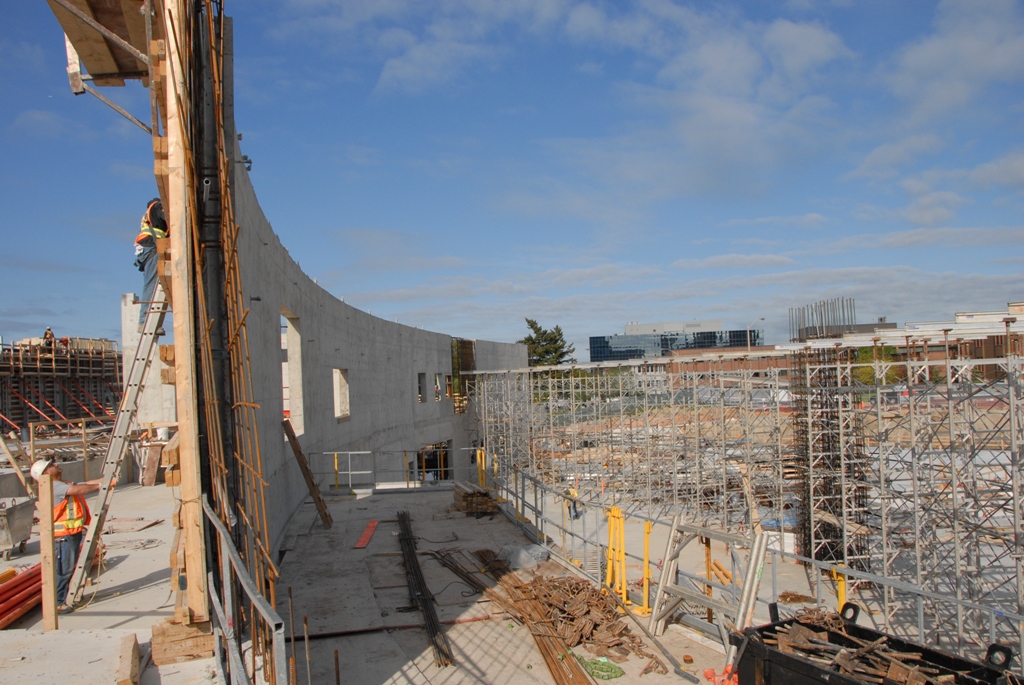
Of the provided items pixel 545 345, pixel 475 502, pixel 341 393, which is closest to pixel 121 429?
pixel 475 502

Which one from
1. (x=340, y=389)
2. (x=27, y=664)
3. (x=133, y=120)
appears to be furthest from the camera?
(x=340, y=389)

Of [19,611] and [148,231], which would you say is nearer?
[19,611]

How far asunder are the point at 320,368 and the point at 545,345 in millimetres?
51278

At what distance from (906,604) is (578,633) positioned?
12.8 meters

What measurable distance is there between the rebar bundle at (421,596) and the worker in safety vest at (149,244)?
174 inches

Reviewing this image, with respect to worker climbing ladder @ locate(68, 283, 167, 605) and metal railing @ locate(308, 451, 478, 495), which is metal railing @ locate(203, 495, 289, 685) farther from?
metal railing @ locate(308, 451, 478, 495)

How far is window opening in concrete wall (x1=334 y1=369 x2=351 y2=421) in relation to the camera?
18.1m

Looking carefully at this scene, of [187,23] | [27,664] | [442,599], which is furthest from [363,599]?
[187,23]

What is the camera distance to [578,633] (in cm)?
684

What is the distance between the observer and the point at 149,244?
27.3 ft

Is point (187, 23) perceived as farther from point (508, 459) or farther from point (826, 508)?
point (508, 459)

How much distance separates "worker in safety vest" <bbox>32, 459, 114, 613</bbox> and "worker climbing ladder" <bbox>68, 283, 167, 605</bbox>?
0.10m

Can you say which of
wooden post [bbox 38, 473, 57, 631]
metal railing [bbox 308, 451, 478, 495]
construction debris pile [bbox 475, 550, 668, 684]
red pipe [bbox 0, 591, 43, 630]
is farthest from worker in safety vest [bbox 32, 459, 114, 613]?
metal railing [bbox 308, 451, 478, 495]

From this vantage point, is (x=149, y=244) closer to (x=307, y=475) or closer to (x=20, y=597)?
(x=20, y=597)
